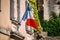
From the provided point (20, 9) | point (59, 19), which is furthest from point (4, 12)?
point (59, 19)

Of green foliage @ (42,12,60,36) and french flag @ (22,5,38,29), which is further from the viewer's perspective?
green foliage @ (42,12,60,36)

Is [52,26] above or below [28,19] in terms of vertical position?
below

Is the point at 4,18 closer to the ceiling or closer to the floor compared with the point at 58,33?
closer to the ceiling

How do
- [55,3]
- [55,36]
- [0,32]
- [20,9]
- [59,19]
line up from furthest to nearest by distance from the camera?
[55,3] < [59,19] < [55,36] < [20,9] < [0,32]

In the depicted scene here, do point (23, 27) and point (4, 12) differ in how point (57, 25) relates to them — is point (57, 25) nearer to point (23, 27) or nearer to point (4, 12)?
point (23, 27)

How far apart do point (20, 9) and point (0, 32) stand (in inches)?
167

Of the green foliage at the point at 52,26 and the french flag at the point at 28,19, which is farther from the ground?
the french flag at the point at 28,19

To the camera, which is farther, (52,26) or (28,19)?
(52,26)

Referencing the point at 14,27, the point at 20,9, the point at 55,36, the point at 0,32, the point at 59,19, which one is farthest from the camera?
the point at 59,19

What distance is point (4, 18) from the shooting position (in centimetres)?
1994

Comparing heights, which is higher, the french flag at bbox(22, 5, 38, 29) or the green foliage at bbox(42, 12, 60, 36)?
the french flag at bbox(22, 5, 38, 29)

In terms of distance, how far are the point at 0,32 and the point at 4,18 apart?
77 cm

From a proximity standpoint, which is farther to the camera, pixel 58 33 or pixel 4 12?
pixel 58 33

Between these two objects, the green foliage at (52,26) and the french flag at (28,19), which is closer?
the french flag at (28,19)
